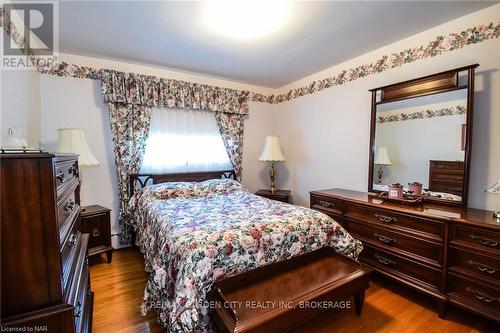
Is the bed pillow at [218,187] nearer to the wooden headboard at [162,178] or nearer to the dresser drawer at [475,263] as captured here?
the wooden headboard at [162,178]

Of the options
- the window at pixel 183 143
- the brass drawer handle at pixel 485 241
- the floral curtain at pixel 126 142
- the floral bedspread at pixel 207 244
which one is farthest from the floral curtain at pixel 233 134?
the brass drawer handle at pixel 485 241

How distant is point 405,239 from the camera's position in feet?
6.69

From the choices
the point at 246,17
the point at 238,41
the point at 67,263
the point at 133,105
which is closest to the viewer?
the point at 67,263

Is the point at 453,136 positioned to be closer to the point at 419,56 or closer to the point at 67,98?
the point at 419,56

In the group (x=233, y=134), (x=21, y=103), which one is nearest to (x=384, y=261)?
(x=233, y=134)

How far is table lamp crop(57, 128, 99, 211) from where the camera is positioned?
2.38 m

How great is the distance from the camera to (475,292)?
1.68 meters

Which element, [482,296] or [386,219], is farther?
[386,219]

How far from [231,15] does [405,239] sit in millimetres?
2389

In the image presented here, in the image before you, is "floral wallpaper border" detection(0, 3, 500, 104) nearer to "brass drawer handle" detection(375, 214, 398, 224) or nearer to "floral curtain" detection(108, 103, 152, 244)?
"floral curtain" detection(108, 103, 152, 244)

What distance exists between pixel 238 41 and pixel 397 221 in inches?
89.7

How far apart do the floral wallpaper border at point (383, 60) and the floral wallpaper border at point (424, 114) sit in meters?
0.54

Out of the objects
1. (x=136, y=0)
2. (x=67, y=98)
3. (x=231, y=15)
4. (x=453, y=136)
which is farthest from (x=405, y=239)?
(x=67, y=98)

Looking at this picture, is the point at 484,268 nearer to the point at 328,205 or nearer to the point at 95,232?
the point at 328,205
